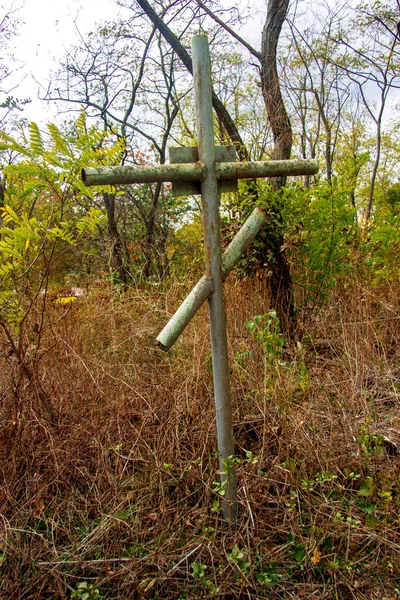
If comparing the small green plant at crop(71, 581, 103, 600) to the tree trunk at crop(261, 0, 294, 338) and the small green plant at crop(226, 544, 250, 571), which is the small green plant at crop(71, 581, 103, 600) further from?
the tree trunk at crop(261, 0, 294, 338)

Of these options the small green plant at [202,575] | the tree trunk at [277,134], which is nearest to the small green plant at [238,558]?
the small green plant at [202,575]

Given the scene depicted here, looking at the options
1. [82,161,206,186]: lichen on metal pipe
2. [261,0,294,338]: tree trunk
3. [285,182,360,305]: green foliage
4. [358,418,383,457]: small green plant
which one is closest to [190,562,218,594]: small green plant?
[358,418,383,457]: small green plant

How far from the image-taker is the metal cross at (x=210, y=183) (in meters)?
1.81

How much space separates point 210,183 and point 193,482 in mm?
1528

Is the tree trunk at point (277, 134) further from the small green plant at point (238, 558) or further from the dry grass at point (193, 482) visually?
the small green plant at point (238, 558)

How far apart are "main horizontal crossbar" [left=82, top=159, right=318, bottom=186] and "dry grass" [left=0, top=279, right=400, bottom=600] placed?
1.18 m

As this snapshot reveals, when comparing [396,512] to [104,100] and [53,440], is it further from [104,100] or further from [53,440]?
[104,100]

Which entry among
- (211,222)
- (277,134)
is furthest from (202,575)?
(277,134)

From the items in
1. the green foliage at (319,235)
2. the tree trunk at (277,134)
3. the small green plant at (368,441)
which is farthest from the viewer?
the tree trunk at (277,134)

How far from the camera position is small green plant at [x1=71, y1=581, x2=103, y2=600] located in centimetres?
179

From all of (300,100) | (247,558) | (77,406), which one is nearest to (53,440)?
(77,406)

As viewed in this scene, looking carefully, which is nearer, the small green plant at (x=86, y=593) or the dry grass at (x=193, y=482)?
the small green plant at (x=86, y=593)

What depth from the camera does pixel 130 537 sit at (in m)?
2.08

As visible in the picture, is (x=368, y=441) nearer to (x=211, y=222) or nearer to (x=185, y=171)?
(x=211, y=222)
